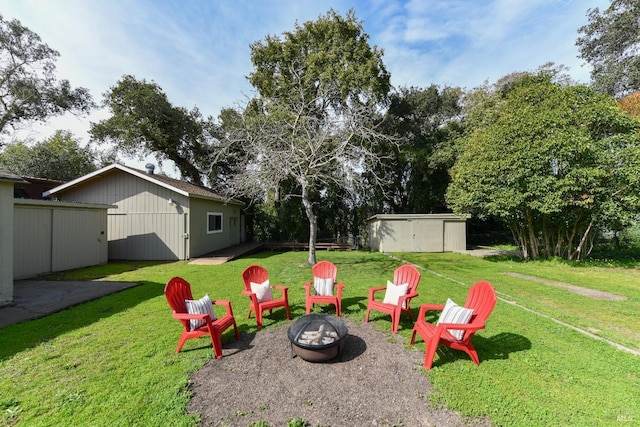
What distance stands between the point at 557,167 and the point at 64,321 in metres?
13.7

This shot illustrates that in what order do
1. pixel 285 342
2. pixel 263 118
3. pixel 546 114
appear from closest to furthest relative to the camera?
pixel 285 342 < pixel 546 114 < pixel 263 118

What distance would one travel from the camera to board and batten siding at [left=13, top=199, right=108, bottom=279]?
7621mm

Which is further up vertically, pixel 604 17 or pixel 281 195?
pixel 604 17

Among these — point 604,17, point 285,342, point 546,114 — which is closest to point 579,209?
point 546,114

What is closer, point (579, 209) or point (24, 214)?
point (24, 214)

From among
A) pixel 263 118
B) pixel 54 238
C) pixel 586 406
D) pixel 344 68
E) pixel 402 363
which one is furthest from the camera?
pixel 344 68

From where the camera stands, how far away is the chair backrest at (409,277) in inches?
177

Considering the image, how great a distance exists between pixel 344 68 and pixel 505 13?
7.94m

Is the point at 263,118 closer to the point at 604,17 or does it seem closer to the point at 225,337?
the point at 225,337

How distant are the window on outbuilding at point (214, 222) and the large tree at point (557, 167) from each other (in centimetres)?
1100

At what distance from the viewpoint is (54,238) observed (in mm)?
8469

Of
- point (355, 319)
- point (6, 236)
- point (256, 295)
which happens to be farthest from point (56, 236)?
point (355, 319)

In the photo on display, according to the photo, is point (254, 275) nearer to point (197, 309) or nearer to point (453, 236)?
point (197, 309)

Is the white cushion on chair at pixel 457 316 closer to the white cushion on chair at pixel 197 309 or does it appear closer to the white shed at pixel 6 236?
the white cushion on chair at pixel 197 309
